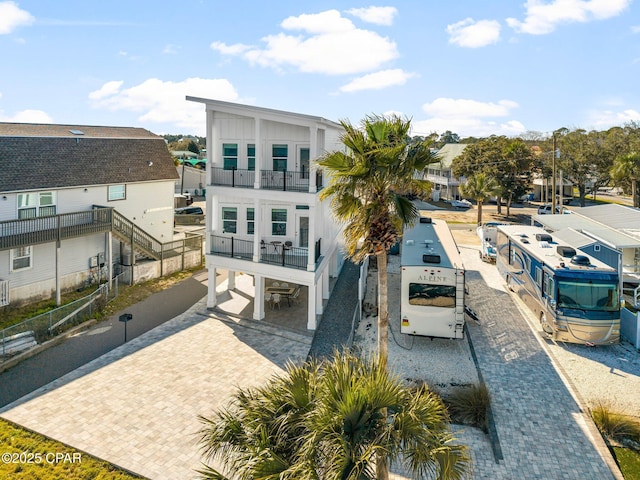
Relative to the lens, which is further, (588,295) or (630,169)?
(630,169)

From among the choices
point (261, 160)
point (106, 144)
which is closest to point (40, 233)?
point (106, 144)

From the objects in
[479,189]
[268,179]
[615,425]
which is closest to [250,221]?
[268,179]

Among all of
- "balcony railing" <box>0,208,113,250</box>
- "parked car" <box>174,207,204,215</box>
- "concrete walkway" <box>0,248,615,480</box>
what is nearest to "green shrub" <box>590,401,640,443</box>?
"concrete walkway" <box>0,248,615,480</box>

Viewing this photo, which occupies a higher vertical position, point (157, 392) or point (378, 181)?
point (378, 181)

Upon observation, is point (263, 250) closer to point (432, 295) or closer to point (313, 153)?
point (313, 153)

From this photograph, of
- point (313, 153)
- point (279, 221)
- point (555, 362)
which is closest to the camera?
point (555, 362)

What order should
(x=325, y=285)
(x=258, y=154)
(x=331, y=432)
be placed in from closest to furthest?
1. (x=331, y=432)
2. (x=258, y=154)
3. (x=325, y=285)

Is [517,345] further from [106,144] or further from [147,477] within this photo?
[106,144]
